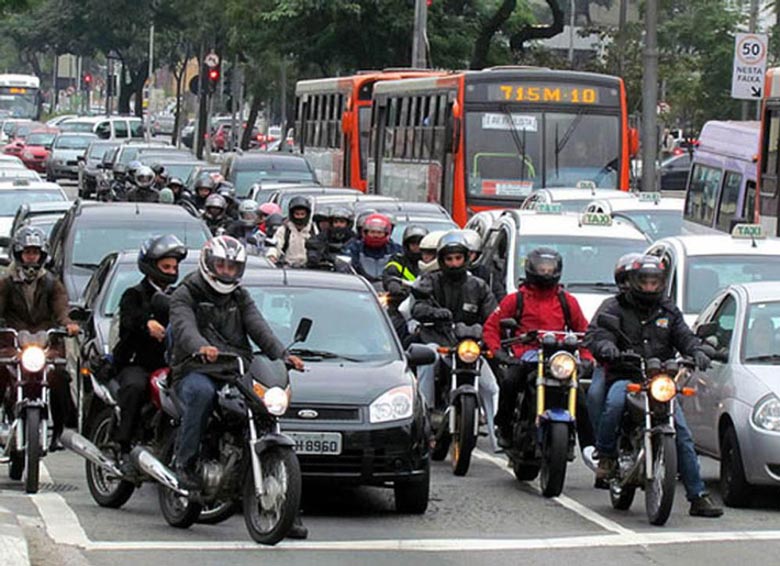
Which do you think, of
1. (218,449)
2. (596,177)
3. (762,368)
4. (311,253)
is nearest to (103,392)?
(218,449)

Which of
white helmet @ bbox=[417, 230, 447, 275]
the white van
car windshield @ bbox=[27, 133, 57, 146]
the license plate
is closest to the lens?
the license plate

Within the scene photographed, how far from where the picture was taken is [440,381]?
1501 cm

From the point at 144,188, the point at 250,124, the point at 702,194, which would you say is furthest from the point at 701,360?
the point at 250,124

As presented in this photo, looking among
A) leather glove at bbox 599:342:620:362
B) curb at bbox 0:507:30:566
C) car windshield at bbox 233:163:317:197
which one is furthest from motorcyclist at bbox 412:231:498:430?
car windshield at bbox 233:163:317:197

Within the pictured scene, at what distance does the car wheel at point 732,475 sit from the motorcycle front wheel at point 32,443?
173 inches

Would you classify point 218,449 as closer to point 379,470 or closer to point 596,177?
point 379,470

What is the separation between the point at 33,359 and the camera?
41.7 feet

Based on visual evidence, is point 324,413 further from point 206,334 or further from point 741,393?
point 741,393

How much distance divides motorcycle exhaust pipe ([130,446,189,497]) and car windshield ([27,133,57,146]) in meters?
57.2

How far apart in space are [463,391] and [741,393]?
1966 millimetres

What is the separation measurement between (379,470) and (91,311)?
3.18 meters

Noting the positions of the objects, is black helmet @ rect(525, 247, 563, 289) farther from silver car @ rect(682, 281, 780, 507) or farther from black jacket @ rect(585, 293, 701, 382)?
silver car @ rect(682, 281, 780, 507)

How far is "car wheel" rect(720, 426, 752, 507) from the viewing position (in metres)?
13.0

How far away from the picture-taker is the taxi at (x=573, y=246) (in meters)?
18.2
